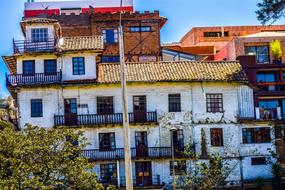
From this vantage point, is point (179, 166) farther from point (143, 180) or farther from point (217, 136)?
point (217, 136)

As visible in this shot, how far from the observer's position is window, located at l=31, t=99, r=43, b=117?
4725 centimetres

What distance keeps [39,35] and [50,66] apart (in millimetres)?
2805

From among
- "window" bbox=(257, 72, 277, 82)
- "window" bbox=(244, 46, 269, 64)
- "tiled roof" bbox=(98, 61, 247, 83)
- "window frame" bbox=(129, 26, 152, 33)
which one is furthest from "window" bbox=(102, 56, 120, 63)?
"window" bbox=(257, 72, 277, 82)

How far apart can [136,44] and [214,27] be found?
18054 mm

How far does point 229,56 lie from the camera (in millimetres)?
59375

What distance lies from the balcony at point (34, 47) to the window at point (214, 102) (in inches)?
483

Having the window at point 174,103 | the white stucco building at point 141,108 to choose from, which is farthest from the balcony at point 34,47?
the window at point 174,103

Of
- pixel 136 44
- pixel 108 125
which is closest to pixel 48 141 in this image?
pixel 108 125

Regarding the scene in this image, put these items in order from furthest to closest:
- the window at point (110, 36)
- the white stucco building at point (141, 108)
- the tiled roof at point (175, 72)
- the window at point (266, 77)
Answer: the window at point (110, 36), the window at point (266, 77), the tiled roof at point (175, 72), the white stucco building at point (141, 108)

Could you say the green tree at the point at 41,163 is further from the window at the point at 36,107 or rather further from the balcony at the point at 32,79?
the balcony at the point at 32,79

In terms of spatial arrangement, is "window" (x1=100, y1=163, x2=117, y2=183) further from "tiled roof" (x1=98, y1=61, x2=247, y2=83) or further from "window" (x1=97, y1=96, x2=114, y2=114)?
"tiled roof" (x1=98, y1=61, x2=247, y2=83)

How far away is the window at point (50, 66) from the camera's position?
4803 cm

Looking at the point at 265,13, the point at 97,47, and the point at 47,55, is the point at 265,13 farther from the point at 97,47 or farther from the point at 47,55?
the point at 47,55

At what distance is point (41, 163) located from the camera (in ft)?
99.4
